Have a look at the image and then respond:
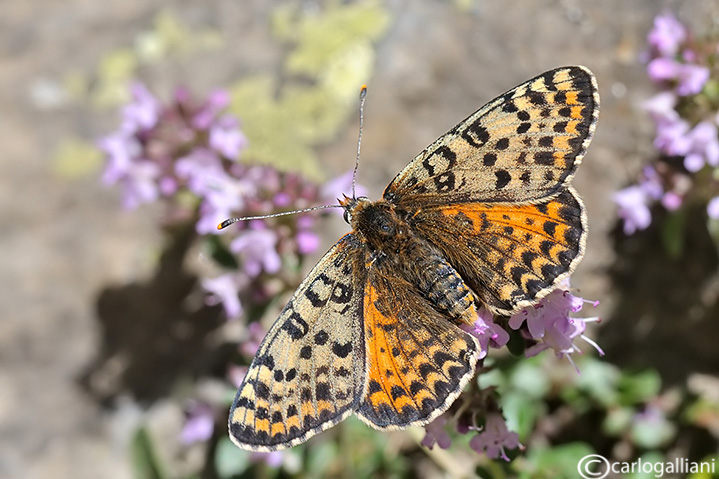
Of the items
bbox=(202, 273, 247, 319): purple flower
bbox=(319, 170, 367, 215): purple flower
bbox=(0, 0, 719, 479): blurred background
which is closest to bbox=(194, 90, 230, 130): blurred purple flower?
bbox=(0, 0, 719, 479): blurred background

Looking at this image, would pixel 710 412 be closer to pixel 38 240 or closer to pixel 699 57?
pixel 699 57

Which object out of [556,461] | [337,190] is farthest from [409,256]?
[556,461]

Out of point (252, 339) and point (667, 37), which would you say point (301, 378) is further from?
point (667, 37)

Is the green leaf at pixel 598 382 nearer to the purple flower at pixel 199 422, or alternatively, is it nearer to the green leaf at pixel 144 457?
the purple flower at pixel 199 422

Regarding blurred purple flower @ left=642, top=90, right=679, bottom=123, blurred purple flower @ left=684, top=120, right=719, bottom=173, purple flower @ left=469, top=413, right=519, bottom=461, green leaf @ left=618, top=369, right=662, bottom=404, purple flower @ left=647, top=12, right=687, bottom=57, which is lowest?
green leaf @ left=618, top=369, right=662, bottom=404

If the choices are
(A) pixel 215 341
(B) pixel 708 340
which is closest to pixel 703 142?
(B) pixel 708 340

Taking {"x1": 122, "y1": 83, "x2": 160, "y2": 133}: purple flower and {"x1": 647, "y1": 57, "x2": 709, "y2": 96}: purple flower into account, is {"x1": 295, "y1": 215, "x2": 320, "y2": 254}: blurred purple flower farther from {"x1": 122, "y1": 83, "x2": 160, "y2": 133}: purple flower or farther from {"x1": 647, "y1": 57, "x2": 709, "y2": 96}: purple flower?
{"x1": 647, "y1": 57, "x2": 709, "y2": 96}: purple flower
